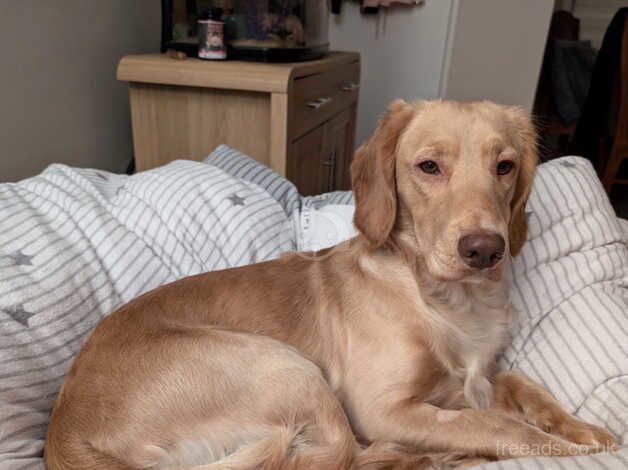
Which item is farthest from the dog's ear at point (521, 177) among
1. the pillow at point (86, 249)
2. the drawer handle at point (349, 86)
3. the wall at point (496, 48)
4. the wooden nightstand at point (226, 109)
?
the wall at point (496, 48)

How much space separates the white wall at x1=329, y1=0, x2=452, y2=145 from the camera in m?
3.82

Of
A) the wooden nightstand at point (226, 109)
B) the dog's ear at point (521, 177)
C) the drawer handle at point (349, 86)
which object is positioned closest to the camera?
the dog's ear at point (521, 177)

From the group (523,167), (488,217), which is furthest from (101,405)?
(523,167)

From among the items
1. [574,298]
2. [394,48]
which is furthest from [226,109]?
[394,48]

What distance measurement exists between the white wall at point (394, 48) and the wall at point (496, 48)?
0.92ft

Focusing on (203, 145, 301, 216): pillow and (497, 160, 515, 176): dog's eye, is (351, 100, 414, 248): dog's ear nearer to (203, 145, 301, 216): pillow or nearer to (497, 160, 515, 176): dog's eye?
(497, 160, 515, 176): dog's eye

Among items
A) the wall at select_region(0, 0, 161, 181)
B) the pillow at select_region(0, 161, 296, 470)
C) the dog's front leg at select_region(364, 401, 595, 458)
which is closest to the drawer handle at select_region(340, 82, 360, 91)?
the wall at select_region(0, 0, 161, 181)

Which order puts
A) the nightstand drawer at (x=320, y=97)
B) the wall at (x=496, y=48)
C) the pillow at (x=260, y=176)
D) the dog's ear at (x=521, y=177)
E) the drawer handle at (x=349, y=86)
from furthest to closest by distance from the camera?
the wall at (x=496, y=48)
the drawer handle at (x=349, y=86)
the nightstand drawer at (x=320, y=97)
the pillow at (x=260, y=176)
the dog's ear at (x=521, y=177)

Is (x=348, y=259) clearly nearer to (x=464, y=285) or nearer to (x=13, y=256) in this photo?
(x=464, y=285)

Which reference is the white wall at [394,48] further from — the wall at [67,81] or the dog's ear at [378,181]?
the dog's ear at [378,181]

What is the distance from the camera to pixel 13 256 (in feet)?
3.97

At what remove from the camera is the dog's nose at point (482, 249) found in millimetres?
901

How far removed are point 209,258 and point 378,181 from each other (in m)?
0.66

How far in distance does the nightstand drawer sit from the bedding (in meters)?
0.40
